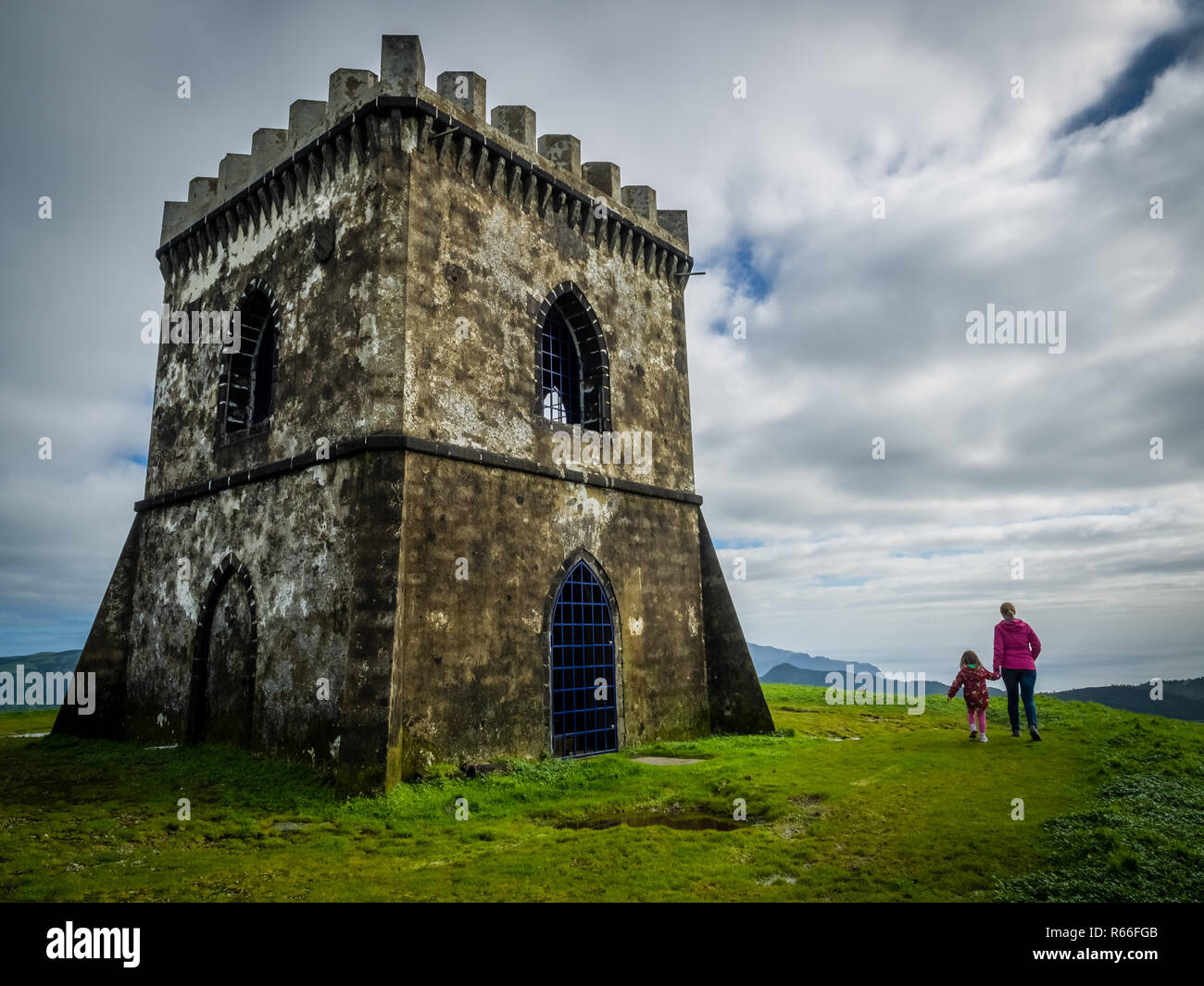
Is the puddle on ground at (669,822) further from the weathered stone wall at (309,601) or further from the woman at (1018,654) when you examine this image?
the woman at (1018,654)

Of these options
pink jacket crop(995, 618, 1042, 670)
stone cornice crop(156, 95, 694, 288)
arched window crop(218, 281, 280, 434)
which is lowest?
pink jacket crop(995, 618, 1042, 670)

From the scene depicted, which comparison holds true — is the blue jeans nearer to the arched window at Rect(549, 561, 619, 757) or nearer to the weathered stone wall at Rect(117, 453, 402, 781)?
the arched window at Rect(549, 561, 619, 757)

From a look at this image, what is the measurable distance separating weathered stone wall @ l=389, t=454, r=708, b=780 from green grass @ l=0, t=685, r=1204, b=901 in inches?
37.6

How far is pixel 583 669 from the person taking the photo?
12859 mm

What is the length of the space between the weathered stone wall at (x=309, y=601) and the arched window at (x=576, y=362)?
15.4 ft

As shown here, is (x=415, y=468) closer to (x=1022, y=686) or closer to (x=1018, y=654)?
(x=1018, y=654)

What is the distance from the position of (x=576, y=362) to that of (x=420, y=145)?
4.93 m

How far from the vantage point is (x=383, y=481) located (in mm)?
10250

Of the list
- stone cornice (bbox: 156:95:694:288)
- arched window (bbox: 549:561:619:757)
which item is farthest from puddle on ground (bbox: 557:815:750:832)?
stone cornice (bbox: 156:95:694:288)

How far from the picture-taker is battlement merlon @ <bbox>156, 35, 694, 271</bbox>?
11328 millimetres

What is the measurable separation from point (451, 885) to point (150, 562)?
12537mm

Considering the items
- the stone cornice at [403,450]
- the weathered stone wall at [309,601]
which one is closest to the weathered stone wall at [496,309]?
the stone cornice at [403,450]

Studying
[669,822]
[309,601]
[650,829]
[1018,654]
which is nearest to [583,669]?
[309,601]
